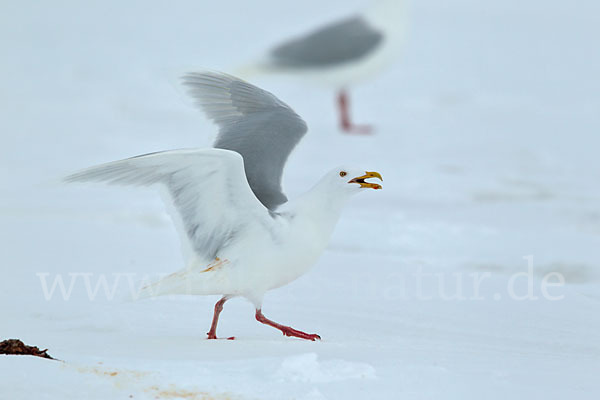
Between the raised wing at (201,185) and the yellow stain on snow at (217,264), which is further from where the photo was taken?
the yellow stain on snow at (217,264)

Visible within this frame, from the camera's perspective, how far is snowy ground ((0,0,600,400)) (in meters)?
2.99

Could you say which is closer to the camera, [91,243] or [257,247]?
[257,247]

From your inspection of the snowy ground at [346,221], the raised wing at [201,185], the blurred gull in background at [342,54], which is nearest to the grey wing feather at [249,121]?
the snowy ground at [346,221]

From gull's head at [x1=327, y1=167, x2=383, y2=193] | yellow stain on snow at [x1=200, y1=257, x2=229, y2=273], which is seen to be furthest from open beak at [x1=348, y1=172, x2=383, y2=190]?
yellow stain on snow at [x1=200, y1=257, x2=229, y2=273]

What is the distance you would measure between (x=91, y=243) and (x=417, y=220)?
191 centimetres

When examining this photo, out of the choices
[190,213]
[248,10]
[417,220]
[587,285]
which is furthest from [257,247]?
[248,10]

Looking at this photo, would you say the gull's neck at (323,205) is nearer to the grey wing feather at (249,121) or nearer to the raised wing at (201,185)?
the raised wing at (201,185)

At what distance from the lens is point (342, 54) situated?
8516 mm

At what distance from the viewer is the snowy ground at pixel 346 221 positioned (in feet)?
9.80

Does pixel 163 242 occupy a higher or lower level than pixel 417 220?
lower

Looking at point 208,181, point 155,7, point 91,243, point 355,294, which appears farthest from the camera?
point 155,7

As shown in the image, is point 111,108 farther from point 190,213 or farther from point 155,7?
point 190,213

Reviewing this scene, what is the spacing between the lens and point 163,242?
17.1 feet

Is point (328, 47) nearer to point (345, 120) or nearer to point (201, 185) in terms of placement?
point (345, 120)
